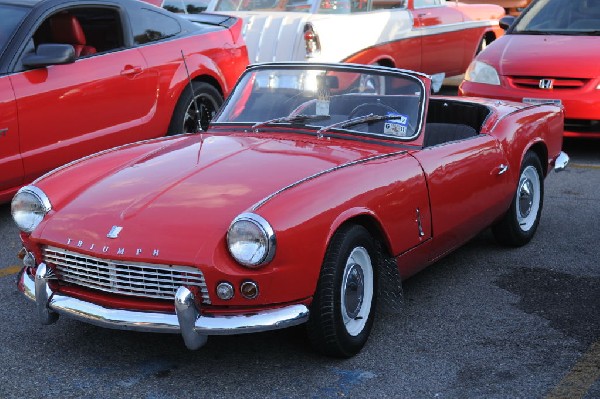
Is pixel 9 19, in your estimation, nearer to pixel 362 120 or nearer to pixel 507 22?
pixel 362 120

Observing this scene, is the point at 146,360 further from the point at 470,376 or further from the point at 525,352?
the point at 525,352

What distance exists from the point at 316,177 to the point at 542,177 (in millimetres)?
2594

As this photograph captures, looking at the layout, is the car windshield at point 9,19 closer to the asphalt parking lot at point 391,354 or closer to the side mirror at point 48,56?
the side mirror at point 48,56

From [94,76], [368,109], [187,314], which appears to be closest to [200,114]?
[94,76]

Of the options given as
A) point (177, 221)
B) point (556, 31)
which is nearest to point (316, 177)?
point (177, 221)

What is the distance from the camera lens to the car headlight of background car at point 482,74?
29.7ft

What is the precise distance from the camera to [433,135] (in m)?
6.12

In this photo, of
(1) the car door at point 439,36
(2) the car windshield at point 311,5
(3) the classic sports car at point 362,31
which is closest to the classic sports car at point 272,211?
(3) the classic sports car at point 362,31

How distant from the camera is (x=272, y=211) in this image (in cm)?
400

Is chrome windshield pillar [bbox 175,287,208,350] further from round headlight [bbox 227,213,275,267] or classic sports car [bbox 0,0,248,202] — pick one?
classic sports car [bbox 0,0,248,202]

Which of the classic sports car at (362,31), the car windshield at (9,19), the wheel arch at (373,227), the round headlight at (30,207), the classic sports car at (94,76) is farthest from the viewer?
the classic sports car at (362,31)

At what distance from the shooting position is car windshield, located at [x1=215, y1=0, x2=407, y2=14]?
1038 cm

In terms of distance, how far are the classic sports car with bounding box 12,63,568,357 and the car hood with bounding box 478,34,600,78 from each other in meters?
3.06

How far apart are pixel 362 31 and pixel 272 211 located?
6.72m
